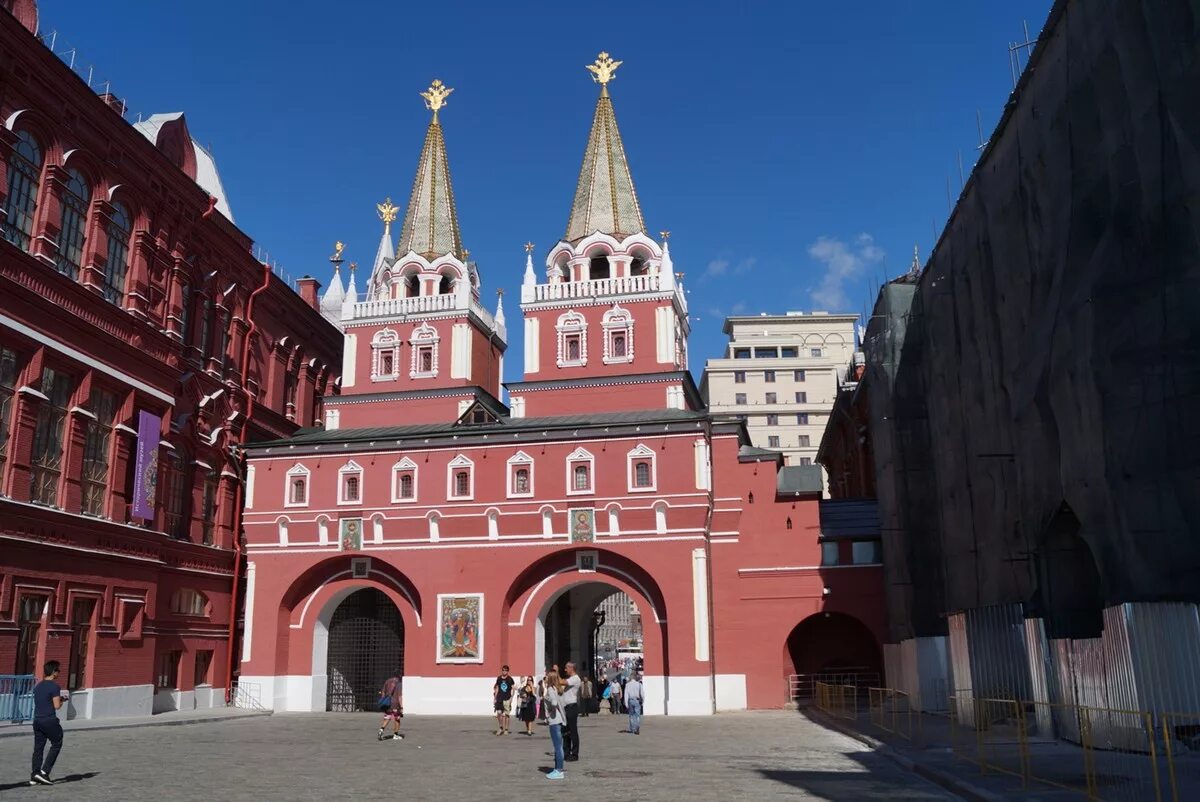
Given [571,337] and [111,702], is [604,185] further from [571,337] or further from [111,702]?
[111,702]

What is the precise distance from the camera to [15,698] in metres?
24.0

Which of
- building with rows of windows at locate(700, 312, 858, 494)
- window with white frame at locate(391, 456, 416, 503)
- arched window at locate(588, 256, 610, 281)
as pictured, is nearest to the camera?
window with white frame at locate(391, 456, 416, 503)

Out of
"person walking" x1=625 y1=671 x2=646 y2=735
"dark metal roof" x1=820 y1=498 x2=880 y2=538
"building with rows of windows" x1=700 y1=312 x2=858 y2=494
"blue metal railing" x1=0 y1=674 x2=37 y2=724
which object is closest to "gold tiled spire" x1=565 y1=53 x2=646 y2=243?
"dark metal roof" x1=820 y1=498 x2=880 y2=538

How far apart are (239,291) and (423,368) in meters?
7.38

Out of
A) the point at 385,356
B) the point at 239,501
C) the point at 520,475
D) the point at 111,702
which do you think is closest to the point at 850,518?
the point at 520,475

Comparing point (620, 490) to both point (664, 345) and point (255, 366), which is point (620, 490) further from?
point (255, 366)

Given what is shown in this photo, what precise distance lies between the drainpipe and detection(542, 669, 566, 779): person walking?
22.3 metres

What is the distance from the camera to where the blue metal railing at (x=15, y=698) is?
2358 cm

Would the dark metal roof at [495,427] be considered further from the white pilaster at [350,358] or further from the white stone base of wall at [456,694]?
the white stone base of wall at [456,694]

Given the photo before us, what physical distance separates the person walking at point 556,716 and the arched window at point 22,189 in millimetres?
18368

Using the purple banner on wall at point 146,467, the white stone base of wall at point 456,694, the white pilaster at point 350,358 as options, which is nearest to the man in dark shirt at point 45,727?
the purple banner on wall at point 146,467

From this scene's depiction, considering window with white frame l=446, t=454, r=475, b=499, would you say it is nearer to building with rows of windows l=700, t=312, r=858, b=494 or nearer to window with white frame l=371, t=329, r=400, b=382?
window with white frame l=371, t=329, r=400, b=382

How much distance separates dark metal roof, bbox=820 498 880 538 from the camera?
34312 mm

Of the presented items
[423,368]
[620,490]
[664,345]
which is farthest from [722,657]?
[423,368]
